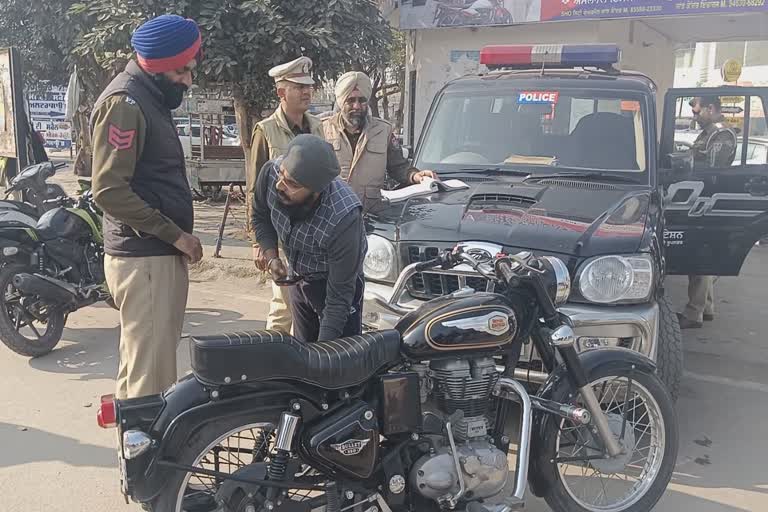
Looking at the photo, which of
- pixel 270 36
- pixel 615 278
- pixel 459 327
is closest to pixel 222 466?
pixel 459 327

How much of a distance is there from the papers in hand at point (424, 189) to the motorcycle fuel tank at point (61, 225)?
8.01 ft

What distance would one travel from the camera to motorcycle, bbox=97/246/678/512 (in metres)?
2.38

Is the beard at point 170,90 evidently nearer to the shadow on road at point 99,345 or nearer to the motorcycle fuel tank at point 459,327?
the motorcycle fuel tank at point 459,327

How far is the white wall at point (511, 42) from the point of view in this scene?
11484mm

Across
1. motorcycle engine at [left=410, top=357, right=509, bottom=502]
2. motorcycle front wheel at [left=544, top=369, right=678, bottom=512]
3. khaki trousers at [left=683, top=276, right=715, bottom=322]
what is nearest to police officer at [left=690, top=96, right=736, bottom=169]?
khaki trousers at [left=683, top=276, right=715, bottom=322]

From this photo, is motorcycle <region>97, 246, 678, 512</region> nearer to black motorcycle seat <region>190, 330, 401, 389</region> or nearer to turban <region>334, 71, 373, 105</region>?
black motorcycle seat <region>190, 330, 401, 389</region>

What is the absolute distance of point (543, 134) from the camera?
4574mm

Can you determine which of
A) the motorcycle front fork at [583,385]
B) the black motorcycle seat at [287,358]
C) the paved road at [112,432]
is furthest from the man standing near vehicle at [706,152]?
the black motorcycle seat at [287,358]

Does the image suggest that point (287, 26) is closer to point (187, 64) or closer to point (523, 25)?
→ point (187, 64)

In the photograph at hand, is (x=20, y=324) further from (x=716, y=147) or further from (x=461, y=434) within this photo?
(x=716, y=147)

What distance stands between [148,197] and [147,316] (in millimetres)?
509

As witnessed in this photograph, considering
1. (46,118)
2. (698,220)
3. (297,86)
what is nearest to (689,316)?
(698,220)

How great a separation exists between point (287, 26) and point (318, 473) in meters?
4.80

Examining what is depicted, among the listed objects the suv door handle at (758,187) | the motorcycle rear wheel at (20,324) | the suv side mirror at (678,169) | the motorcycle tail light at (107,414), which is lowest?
the motorcycle rear wheel at (20,324)
